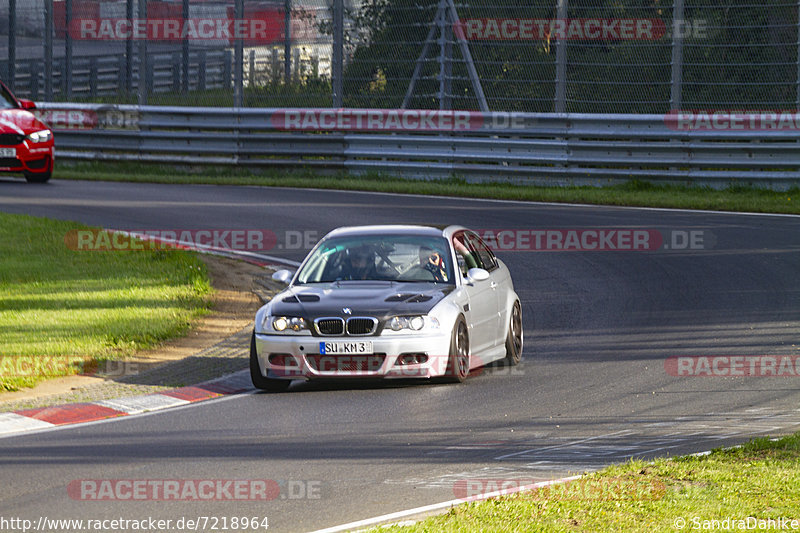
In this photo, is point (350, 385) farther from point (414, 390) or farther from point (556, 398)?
point (556, 398)

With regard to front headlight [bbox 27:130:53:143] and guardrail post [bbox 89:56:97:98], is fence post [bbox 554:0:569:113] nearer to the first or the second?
front headlight [bbox 27:130:53:143]

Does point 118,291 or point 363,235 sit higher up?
point 363,235

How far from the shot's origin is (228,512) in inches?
254

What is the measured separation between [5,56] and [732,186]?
16884 millimetres

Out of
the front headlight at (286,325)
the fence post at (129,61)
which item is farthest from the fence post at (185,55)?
the front headlight at (286,325)

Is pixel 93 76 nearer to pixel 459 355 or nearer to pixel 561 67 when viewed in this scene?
pixel 561 67

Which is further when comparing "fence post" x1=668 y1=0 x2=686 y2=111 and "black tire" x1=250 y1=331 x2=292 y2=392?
→ "fence post" x1=668 y1=0 x2=686 y2=111

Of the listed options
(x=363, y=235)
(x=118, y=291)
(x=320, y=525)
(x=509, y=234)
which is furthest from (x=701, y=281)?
(x=320, y=525)

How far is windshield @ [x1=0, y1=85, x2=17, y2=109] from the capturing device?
23469 millimetres

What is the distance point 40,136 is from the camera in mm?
23406

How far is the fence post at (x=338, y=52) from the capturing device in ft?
78.9

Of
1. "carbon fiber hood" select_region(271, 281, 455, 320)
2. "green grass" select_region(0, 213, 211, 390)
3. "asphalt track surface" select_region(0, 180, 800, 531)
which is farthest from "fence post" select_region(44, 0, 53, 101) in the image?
"carbon fiber hood" select_region(271, 281, 455, 320)

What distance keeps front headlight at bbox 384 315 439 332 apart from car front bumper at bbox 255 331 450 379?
8 centimetres

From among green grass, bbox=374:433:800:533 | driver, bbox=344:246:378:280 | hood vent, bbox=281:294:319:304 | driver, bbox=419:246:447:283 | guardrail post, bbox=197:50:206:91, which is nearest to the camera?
green grass, bbox=374:433:800:533
